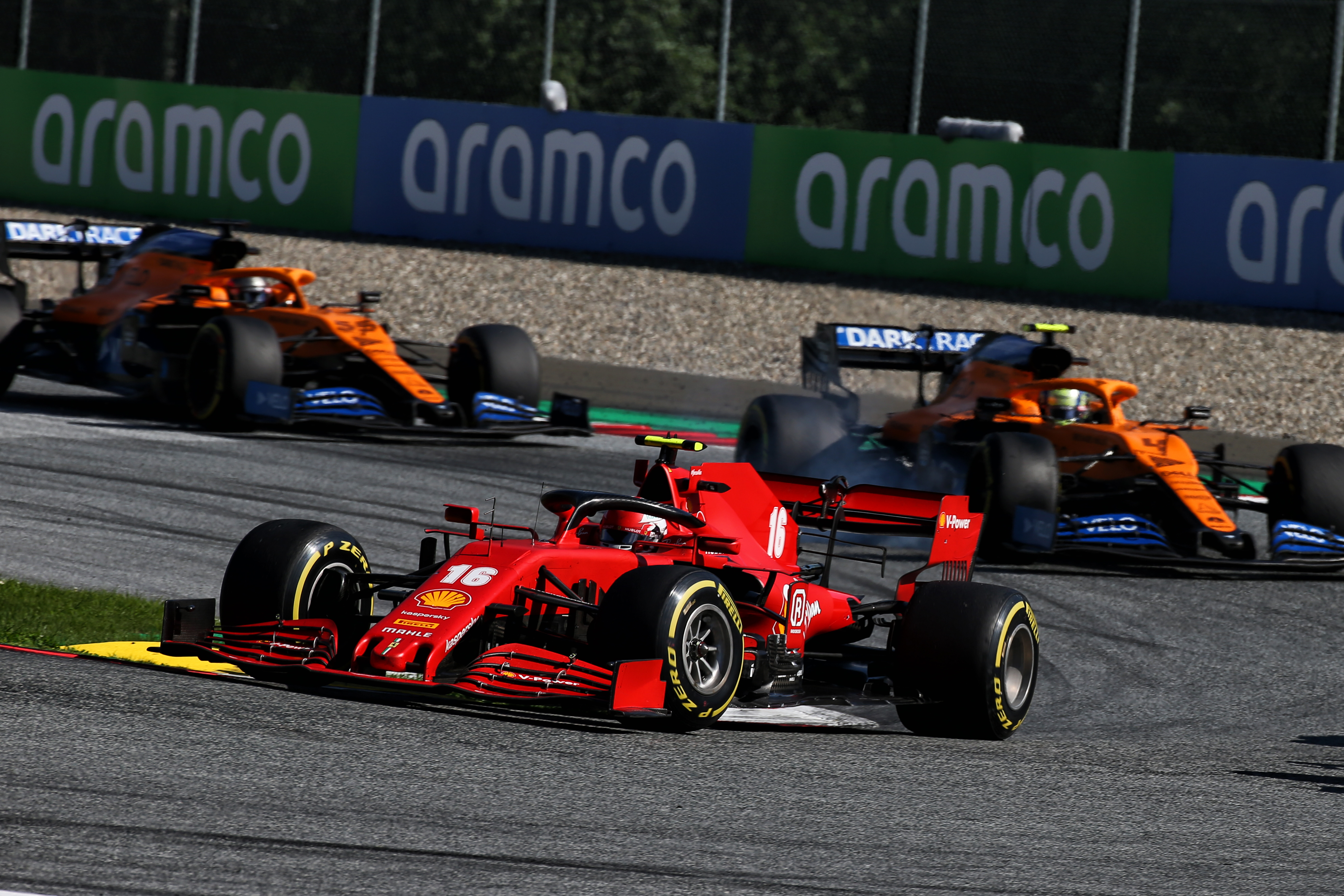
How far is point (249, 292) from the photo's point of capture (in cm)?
1622

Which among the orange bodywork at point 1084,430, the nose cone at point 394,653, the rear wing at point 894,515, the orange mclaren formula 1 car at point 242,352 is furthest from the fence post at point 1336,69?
the nose cone at point 394,653

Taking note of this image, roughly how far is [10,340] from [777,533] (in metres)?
9.74

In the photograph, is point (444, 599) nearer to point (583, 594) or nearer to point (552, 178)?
point (583, 594)

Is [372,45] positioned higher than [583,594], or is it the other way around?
[372,45]

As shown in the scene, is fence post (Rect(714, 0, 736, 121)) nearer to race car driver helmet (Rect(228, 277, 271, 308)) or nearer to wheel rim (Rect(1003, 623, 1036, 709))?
race car driver helmet (Rect(228, 277, 271, 308))

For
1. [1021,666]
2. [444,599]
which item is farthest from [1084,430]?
[444,599]

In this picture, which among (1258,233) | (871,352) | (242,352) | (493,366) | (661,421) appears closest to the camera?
(242,352)

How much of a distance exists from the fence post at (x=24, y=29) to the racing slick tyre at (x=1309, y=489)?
1885cm

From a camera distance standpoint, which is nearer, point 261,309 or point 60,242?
point 261,309

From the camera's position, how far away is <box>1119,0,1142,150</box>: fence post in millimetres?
21172

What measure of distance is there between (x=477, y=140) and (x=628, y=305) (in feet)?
9.82

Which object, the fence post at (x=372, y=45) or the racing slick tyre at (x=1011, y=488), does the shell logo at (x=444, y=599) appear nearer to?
the racing slick tyre at (x=1011, y=488)

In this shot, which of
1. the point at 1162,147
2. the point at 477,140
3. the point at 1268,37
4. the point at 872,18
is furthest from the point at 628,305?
the point at 1268,37

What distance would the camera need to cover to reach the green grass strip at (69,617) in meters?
8.38
